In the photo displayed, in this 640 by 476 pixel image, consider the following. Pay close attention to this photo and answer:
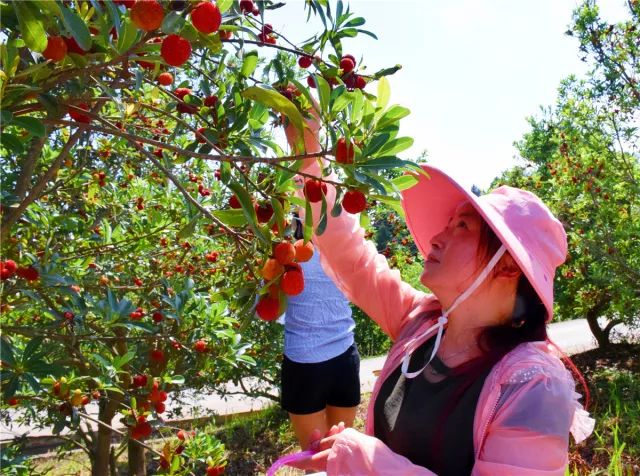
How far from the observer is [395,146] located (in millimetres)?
1029

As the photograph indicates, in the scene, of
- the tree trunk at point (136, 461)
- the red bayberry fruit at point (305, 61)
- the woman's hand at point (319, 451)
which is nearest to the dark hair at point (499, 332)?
the woman's hand at point (319, 451)

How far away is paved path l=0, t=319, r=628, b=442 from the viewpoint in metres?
6.57

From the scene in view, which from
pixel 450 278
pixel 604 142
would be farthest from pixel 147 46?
pixel 604 142

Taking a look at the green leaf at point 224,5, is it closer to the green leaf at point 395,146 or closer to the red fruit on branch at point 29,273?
the green leaf at point 395,146

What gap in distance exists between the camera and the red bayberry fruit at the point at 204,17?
2.92 feet

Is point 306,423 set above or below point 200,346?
below

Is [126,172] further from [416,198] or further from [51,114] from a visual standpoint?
[51,114]

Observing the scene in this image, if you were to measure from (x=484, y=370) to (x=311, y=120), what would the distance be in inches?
25.9

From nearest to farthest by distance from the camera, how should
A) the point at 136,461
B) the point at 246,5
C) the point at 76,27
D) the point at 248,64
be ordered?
the point at 76,27 < the point at 248,64 < the point at 246,5 < the point at 136,461

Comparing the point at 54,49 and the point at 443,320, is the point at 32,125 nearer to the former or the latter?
the point at 54,49

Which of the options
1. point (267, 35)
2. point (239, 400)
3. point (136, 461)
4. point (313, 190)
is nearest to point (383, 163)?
point (313, 190)

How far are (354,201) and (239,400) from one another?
6151mm

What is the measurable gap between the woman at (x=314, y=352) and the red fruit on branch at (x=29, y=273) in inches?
41.9

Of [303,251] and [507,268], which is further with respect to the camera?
[507,268]
